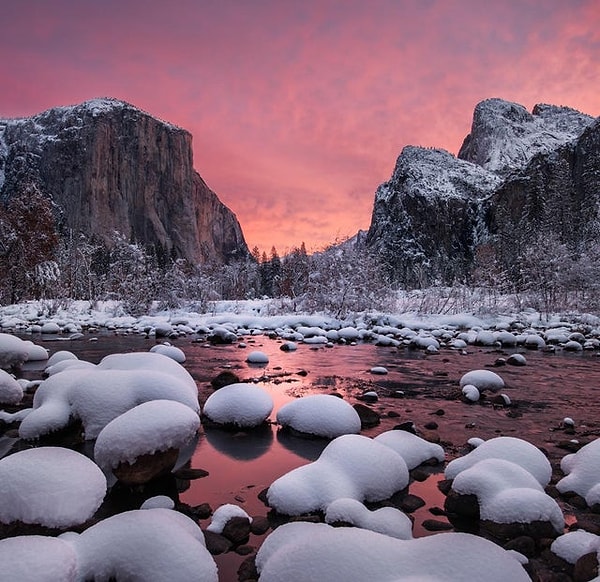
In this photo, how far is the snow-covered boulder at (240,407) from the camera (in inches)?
193

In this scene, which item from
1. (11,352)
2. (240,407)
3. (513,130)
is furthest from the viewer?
(513,130)

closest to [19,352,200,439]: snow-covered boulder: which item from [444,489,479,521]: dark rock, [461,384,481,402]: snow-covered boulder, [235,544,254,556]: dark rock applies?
[235,544,254,556]: dark rock

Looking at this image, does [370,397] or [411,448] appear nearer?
[411,448]

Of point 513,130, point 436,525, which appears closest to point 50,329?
point 436,525

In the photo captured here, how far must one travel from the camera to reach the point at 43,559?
1.90 m

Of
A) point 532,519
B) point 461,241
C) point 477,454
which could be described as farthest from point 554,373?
point 461,241

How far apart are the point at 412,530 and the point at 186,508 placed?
1.58 m

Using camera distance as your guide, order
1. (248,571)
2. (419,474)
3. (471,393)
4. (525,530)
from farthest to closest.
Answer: (471,393) < (419,474) < (525,530) < (248,571)

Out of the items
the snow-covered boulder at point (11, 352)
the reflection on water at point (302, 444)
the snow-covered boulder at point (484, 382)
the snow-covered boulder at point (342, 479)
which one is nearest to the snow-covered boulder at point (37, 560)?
the snow-covered boulder at point (342, 479)

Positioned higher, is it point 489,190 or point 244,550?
point 489,190

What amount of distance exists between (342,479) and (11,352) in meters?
7.53

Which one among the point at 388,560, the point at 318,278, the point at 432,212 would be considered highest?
the point at 432,212

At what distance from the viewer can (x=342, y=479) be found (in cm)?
313

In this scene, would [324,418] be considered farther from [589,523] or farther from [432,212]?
[432,212]
